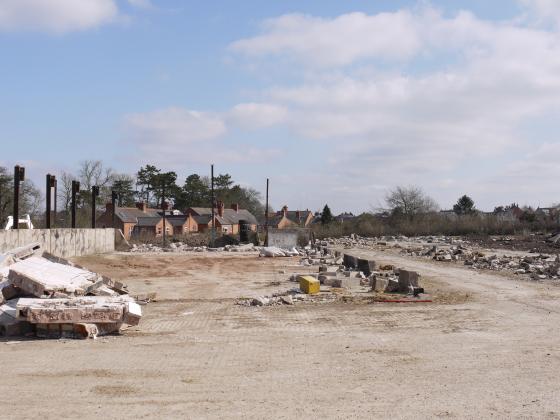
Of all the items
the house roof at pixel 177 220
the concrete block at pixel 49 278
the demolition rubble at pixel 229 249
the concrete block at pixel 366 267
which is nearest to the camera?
the concrete block at pixel 49 278

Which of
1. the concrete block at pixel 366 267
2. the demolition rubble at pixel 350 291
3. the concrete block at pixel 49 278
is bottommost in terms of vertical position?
the demolition rubble at pixel 350 291

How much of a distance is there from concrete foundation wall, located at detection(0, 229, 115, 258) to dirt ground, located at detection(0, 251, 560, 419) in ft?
32.0

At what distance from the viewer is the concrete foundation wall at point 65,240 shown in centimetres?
2091

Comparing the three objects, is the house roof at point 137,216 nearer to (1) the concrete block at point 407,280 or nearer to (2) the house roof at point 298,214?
(2) the house roof at point 298,214

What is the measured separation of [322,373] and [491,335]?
399 cm

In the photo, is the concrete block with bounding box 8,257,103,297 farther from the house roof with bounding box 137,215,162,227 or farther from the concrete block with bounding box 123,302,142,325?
the house roof with bounding box 137,215,162,227

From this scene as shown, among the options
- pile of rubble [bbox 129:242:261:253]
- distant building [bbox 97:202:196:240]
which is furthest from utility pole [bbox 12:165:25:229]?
distant building [bbox 97:202:196:240]

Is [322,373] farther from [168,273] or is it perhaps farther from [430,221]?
[430,221]

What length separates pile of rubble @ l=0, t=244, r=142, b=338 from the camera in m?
9.52

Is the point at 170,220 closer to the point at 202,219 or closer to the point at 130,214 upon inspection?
the point at 202,219

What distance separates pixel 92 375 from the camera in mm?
7223

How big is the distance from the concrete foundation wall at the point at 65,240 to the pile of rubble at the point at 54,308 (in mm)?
8974

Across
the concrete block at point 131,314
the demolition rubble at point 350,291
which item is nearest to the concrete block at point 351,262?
the demolition rubble at point 350,291

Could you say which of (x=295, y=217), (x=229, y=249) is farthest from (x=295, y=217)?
(x=229, y=249)
